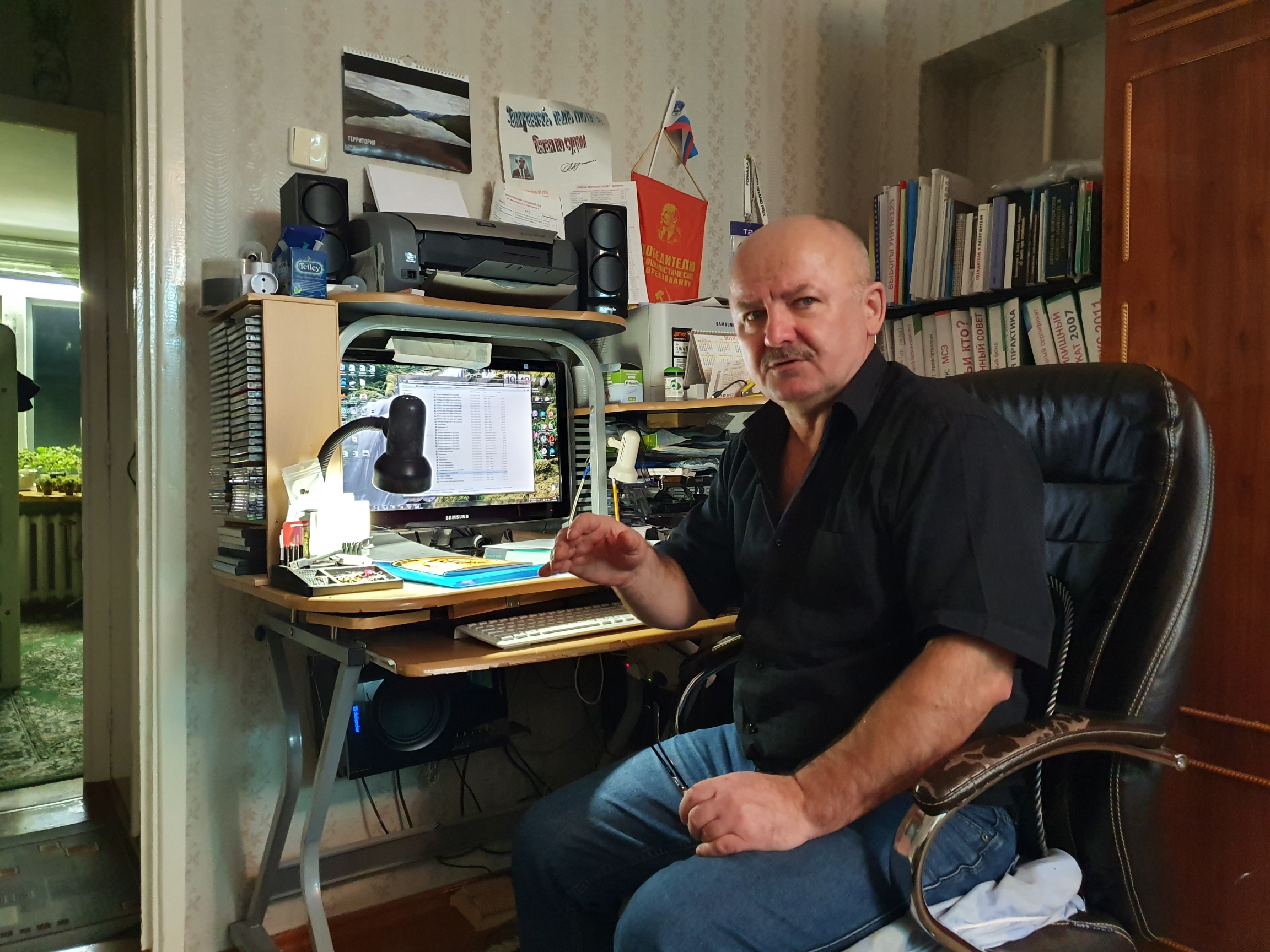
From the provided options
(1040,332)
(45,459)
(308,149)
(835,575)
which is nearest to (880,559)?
(835,575)

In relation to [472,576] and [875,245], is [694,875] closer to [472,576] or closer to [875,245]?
[472,576]

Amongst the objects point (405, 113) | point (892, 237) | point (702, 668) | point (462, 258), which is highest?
point (405, 113)

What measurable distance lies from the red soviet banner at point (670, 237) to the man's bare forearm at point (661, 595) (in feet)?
3.86

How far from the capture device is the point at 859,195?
2.78 m

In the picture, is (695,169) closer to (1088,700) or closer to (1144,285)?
(1144,285)

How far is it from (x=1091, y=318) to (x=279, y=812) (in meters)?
2.05

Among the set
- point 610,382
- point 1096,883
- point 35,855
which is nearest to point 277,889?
point 35,855

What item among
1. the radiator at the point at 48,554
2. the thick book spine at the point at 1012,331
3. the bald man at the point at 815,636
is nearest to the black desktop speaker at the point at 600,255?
the bald man at the point at 815,636

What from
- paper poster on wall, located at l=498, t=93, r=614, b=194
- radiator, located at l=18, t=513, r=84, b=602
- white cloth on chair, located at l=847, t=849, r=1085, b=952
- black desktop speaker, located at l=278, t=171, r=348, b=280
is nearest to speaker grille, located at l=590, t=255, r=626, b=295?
paper poster on wall, located at l=498, t=93, r=614, b=194

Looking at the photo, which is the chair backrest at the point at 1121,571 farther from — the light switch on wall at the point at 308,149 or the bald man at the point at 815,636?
→ the light switch on wall at the point at 308,149

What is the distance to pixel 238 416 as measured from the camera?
1.61m

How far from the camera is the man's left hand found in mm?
906

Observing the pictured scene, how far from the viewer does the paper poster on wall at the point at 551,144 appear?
2127 mm

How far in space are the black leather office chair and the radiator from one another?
240 inches
